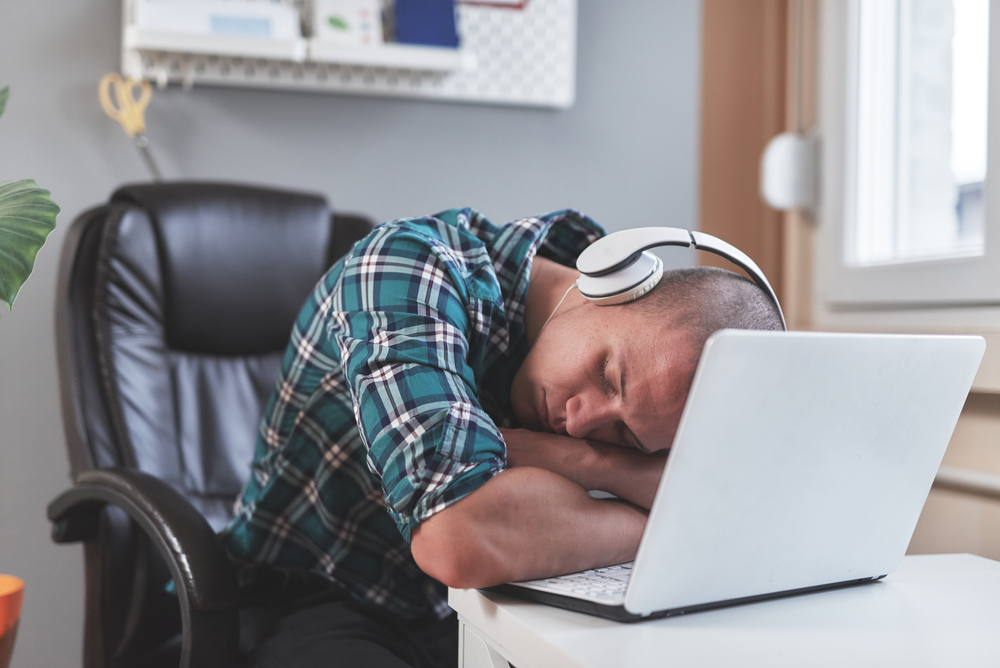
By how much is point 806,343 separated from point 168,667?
3.54ft

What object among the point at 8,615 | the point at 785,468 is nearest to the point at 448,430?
the point at 785,468

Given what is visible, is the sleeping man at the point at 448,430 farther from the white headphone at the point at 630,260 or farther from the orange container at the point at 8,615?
the orange container at the point at 8,615

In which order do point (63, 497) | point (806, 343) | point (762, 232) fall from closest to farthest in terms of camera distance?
point (806, 343) < point (63, 497) < point (762, 232)

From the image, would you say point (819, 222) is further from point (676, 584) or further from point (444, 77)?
point (676, 584)

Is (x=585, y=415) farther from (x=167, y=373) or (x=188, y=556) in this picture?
(x=167, y=373)

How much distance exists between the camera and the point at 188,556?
36.5 inches

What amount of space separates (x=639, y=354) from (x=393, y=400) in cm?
26

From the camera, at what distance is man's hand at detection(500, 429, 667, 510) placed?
34.7 inches

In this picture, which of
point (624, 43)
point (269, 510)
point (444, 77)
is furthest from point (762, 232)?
point (269, 510)

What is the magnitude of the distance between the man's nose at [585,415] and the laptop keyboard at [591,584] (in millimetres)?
160

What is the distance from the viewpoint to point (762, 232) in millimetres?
2002

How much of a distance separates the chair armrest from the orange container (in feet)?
0.49

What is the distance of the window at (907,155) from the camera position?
1364 mm

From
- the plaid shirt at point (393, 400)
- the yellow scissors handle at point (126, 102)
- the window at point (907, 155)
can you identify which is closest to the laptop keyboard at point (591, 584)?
the plaid shirt at point (393, 400)
